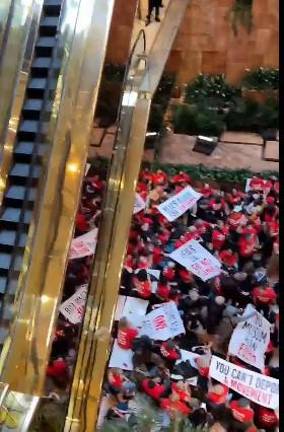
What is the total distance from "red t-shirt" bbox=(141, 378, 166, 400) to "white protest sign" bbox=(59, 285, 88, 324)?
1.20 ft

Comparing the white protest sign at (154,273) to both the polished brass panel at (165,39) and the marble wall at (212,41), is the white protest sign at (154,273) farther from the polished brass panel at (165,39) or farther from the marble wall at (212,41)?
the marble wall at (212,41)

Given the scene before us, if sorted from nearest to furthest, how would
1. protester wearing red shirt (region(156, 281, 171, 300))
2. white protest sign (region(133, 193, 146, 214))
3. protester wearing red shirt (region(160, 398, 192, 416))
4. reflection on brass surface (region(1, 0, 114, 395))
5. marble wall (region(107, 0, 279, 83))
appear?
1. reflection on brass surface (region(1, 0, 114, 395))
2. protester wearing red shirt (region(160, 398, 192, 416))
3. protester wearing red shirt (region(156, 281, 171, 300))
4. white protest sign (region(133, 193, 146, 214))
5. marble wall (region(107, 0, 279, 83))

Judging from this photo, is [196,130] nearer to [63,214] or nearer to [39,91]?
[39,91]

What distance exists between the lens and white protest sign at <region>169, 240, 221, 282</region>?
8.38ft

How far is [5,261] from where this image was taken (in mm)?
2014

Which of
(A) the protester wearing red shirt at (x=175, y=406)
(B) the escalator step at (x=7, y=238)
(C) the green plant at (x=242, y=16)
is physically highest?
(C) the green plant at (x=242, y=16)

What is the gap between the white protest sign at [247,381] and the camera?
2.17 m

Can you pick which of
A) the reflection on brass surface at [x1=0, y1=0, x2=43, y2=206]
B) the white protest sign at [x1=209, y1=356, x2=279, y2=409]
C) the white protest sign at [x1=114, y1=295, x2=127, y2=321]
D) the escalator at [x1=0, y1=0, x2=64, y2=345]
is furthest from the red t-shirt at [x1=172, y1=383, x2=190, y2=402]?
the reflection on brass surface at [x1=0, y1=0, x2=43, y2=206]

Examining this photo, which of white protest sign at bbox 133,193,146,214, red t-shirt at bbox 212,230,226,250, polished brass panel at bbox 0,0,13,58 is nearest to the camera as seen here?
polished brass panel at bbox 0,0,13,58

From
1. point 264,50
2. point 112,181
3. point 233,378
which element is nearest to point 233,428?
point 233,378

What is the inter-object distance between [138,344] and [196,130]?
1108 millimetres

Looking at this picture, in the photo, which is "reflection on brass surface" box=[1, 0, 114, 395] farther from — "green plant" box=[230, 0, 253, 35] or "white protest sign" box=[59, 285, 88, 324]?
"green plant" box=[230, 0, 253, 35]

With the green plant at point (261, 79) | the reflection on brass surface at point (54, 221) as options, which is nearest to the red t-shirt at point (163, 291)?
the reflection on brass surface at point (54, 221)

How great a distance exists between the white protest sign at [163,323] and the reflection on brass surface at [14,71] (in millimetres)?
794
